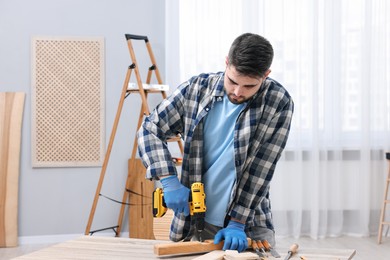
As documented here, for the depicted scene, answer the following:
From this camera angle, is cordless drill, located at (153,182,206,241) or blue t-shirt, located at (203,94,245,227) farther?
blue t-shirt, located at (203,94,245,227)

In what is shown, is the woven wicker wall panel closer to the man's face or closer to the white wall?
the white wall

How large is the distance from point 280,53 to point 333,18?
1.77 ft

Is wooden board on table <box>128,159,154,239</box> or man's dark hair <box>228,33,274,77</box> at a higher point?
man's dark hair <box>228,33,274,77</box>

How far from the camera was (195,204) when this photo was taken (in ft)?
6.02

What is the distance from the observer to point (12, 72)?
4473 mm

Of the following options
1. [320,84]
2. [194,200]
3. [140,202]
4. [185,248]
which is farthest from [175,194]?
[320,84]

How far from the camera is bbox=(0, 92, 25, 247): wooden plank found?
4391 millimetres

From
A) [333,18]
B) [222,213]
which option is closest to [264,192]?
[222,213]

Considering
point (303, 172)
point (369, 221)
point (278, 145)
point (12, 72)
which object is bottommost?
point (369, 221)

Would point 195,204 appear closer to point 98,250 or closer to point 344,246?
point 98,250

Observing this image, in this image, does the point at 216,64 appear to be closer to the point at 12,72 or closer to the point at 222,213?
the point at 12,72

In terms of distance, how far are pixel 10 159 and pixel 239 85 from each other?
3100 mm

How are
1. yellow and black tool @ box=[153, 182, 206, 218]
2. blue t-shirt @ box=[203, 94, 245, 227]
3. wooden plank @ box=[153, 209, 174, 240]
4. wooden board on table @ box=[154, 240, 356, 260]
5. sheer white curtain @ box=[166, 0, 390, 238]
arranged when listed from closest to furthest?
wooden board on table @ box=[154, 240, 356, 260] → yellow and black tool @ box=[153, 182, 206, 218] → blue t-shirt @ box=[203, 94, 245, 227] → wooden plank @ box=[153, 209, 174, 240] → sheer white curtain @ box=[166, 0, 390, 238]

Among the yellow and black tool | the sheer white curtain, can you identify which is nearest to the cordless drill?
the yellow and black tool
